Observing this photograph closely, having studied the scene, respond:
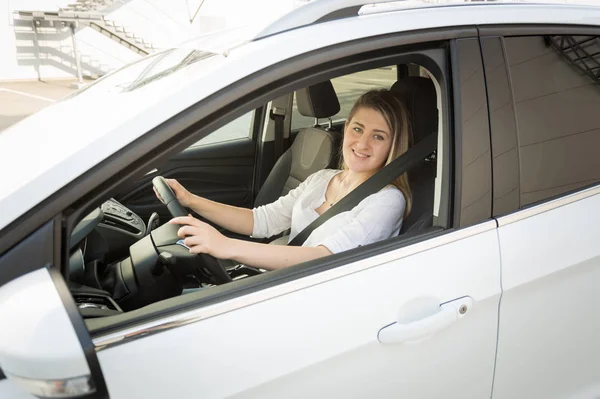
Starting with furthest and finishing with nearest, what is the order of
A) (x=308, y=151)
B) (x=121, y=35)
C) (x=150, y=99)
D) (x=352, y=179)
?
(x=121, y=35) < (x=308, y=151) < (x=352, y=179) < (x=150, y=99)

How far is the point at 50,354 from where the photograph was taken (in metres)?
0.82

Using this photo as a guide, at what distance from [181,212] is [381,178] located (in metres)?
0.71

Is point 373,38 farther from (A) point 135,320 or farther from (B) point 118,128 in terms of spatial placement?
(A) point 135,320

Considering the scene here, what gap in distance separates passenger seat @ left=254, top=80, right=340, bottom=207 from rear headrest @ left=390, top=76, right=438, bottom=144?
75 centimetres

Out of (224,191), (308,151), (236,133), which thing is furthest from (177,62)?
(236,133)

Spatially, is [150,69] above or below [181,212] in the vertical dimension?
above

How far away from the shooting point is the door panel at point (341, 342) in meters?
1.02

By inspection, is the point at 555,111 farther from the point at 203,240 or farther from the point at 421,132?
the point at 203,240

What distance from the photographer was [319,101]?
8.89 ft

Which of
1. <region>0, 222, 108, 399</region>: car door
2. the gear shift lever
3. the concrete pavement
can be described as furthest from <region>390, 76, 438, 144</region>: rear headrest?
the concrete pavement

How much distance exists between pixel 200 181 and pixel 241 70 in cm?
219

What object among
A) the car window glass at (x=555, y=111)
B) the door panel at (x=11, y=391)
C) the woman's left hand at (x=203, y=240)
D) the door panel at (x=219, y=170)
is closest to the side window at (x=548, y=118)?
the car window glass at (x=555, y=111)

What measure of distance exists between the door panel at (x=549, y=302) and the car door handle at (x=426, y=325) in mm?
153

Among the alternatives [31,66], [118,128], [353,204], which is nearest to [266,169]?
[353,204]
